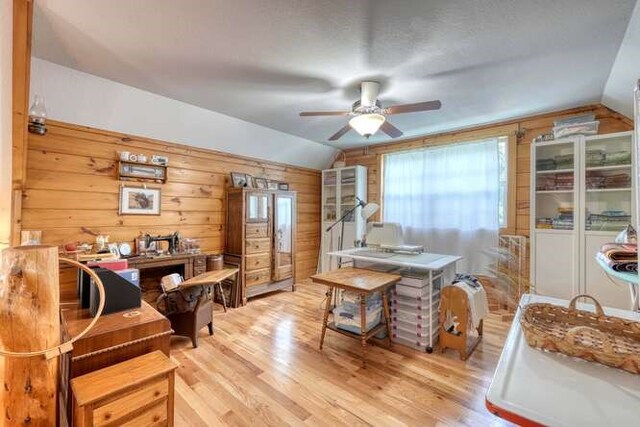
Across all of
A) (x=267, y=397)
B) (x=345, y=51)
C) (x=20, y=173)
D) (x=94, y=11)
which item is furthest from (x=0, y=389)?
(x=345, y=51)

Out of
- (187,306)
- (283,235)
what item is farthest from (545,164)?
(187,306)

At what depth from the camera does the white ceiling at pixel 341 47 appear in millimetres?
1667

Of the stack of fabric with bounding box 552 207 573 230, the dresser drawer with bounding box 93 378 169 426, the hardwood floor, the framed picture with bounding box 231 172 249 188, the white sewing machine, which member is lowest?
the hardwood floor

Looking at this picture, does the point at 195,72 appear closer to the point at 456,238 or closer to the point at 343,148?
the point at 343,148

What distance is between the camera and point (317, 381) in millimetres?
2088

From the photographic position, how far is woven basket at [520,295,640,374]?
78 centimetres

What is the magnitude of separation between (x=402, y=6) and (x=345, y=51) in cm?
53

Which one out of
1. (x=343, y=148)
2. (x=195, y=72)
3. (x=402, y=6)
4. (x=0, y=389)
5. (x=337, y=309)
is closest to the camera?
(x=0, y=389)

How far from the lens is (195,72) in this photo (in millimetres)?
2438

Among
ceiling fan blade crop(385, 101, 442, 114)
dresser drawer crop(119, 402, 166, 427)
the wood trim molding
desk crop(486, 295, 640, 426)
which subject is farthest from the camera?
ceiling fan blade crop(385, 101, 442, 114)

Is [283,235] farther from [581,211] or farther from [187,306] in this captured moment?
[581,211]

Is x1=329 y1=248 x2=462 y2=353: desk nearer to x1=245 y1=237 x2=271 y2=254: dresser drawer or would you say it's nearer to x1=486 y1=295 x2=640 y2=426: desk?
x1=245 y1=237 x2=271 y2=254: dresser drawer

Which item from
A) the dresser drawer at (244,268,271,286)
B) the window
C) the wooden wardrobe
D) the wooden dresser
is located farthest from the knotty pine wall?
the window

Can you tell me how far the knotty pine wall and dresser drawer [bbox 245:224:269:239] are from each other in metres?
0.50
